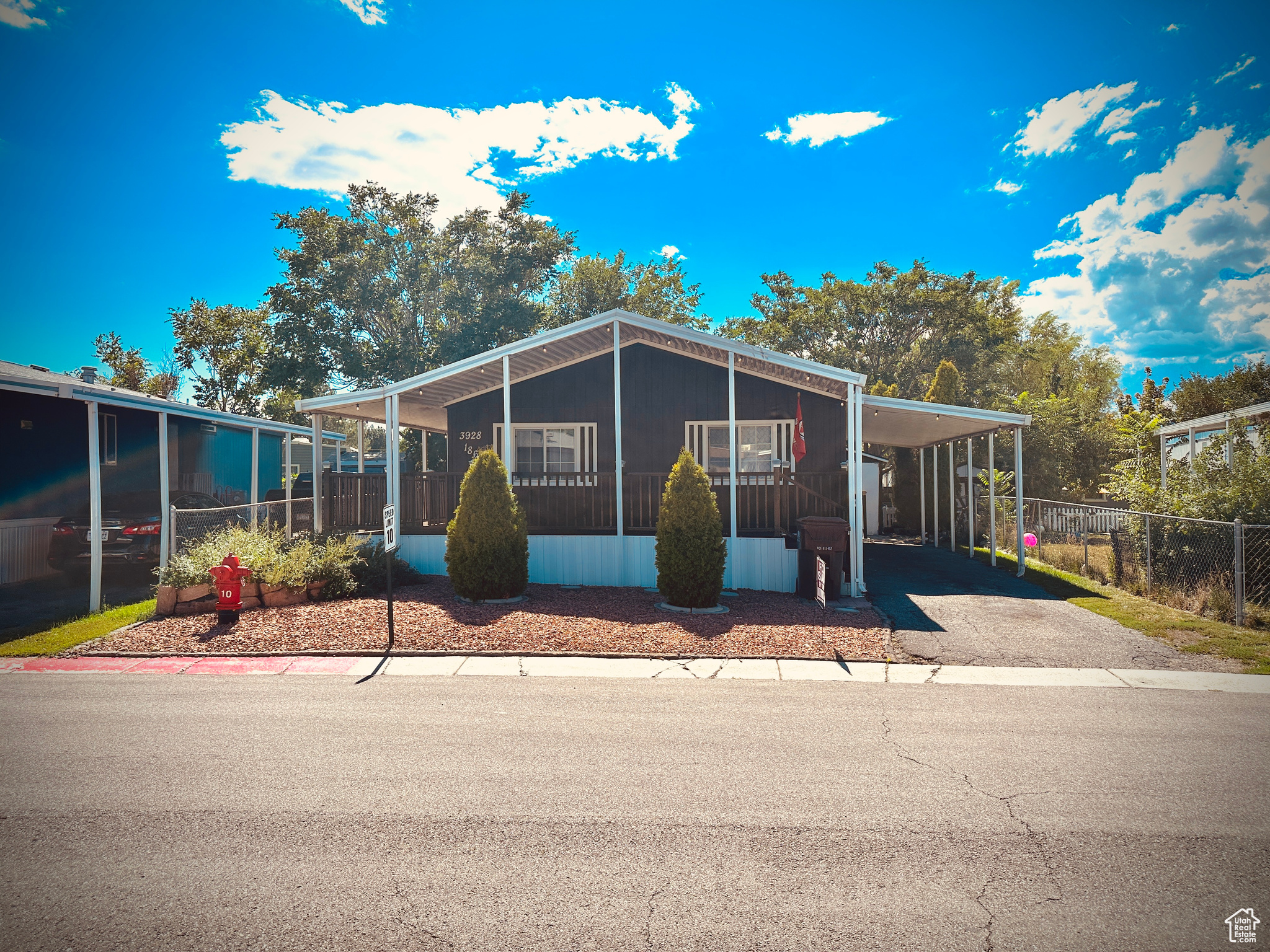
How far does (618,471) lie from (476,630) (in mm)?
3783

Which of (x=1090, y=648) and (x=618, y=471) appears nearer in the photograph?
(x=1090, y=648)

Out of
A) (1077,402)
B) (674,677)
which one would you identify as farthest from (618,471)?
(1077,402)

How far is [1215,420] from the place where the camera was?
49.8 ft

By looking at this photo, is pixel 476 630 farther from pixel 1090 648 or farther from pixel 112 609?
pixel 1090 648

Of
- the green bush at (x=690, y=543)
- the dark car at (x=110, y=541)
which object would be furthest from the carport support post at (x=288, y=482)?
the green bush at (x=690, y=543)

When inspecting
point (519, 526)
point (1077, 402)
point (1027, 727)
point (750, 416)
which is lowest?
point (1027, 727)

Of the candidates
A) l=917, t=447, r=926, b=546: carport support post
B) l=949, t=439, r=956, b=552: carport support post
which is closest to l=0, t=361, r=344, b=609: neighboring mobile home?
l=949, t=439, r=956, b=552: carport support post

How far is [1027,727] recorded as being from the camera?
5414mm

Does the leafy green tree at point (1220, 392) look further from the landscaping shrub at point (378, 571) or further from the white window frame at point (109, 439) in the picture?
the white window frame at point (109, 439)

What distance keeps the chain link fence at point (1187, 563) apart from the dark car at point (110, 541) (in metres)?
16.6

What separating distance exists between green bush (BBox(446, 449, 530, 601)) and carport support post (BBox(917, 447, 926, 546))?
13451 mm

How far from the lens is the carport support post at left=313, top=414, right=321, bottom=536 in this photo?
42.4 ft

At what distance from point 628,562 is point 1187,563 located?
336 inches

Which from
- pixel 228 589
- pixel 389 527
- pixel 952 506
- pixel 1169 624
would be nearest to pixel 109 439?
pixel 228 589
